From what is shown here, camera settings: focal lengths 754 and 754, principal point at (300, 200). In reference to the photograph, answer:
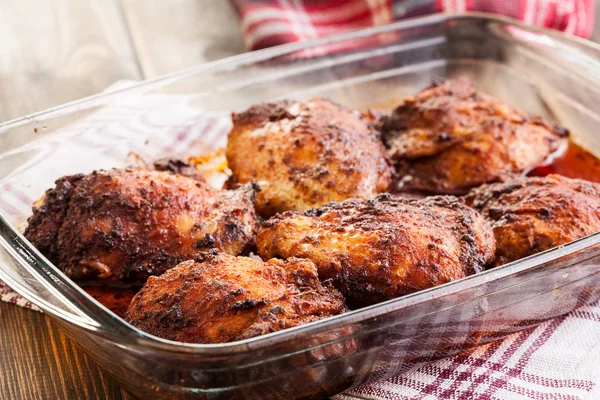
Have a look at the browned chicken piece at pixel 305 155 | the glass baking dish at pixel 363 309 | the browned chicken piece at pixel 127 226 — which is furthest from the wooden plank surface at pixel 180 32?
the browned chicken piece at pixel 127 226

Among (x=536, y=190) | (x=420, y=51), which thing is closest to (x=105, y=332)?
(x=536, y=190)

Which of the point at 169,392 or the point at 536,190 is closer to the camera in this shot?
the point at 169,392

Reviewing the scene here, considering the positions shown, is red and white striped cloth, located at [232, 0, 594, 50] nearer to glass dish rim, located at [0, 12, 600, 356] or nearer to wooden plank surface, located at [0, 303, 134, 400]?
glass dish rim, located at [0, 12, 600, 356]

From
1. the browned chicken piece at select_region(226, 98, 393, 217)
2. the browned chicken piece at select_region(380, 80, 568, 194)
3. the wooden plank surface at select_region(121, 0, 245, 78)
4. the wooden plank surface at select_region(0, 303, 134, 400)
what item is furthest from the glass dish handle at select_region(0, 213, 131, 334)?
the wooden plank surface at select_region(121, 0, 245, 78)

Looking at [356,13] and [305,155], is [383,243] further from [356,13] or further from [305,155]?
[356,13]

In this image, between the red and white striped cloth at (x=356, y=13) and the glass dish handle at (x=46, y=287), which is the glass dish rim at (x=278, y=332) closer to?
the glass dish handle at (x=46, y=287)

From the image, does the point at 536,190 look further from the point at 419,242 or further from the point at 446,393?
the point at 446,393

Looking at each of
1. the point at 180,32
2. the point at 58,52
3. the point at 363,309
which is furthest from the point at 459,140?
the point at 58,52
